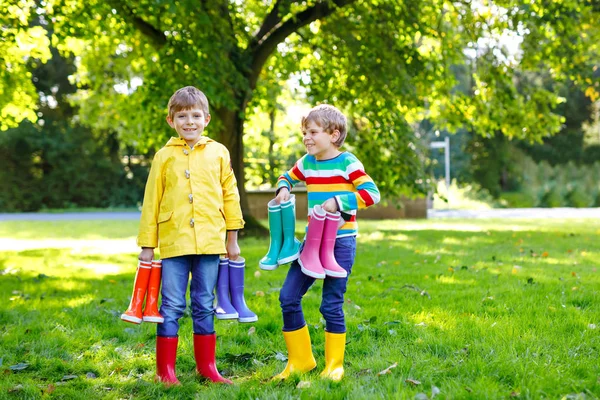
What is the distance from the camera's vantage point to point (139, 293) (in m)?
3.79

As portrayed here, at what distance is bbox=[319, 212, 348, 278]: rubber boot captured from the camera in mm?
3701

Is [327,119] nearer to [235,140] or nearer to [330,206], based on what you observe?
[330,206]

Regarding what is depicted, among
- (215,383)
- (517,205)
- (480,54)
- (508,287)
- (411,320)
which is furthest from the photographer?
(517,205)

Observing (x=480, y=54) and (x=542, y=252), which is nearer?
(x=542, y=252)

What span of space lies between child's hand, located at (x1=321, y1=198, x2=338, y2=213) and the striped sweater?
23 millimetres

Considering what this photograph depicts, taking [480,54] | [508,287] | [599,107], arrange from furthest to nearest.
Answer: [599,107] < [480,54] < [508,287]

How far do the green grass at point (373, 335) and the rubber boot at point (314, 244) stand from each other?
0.64 meters

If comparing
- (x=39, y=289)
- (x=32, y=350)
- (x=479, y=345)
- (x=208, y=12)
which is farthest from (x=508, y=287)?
(x=208, y=12)

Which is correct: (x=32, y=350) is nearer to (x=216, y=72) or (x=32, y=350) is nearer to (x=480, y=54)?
(x=216, y=72)

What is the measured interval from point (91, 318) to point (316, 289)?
2331 millimetres

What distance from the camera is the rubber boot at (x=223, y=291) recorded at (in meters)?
3.89

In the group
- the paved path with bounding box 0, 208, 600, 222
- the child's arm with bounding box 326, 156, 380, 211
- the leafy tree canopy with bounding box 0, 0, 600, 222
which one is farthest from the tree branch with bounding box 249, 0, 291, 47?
the paved path with bounding box 0, 208, 600, 222

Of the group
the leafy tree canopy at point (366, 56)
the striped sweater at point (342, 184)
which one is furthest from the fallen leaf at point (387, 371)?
the leafy tree canopy at point (366, 56)

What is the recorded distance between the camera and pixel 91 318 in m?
5.62
